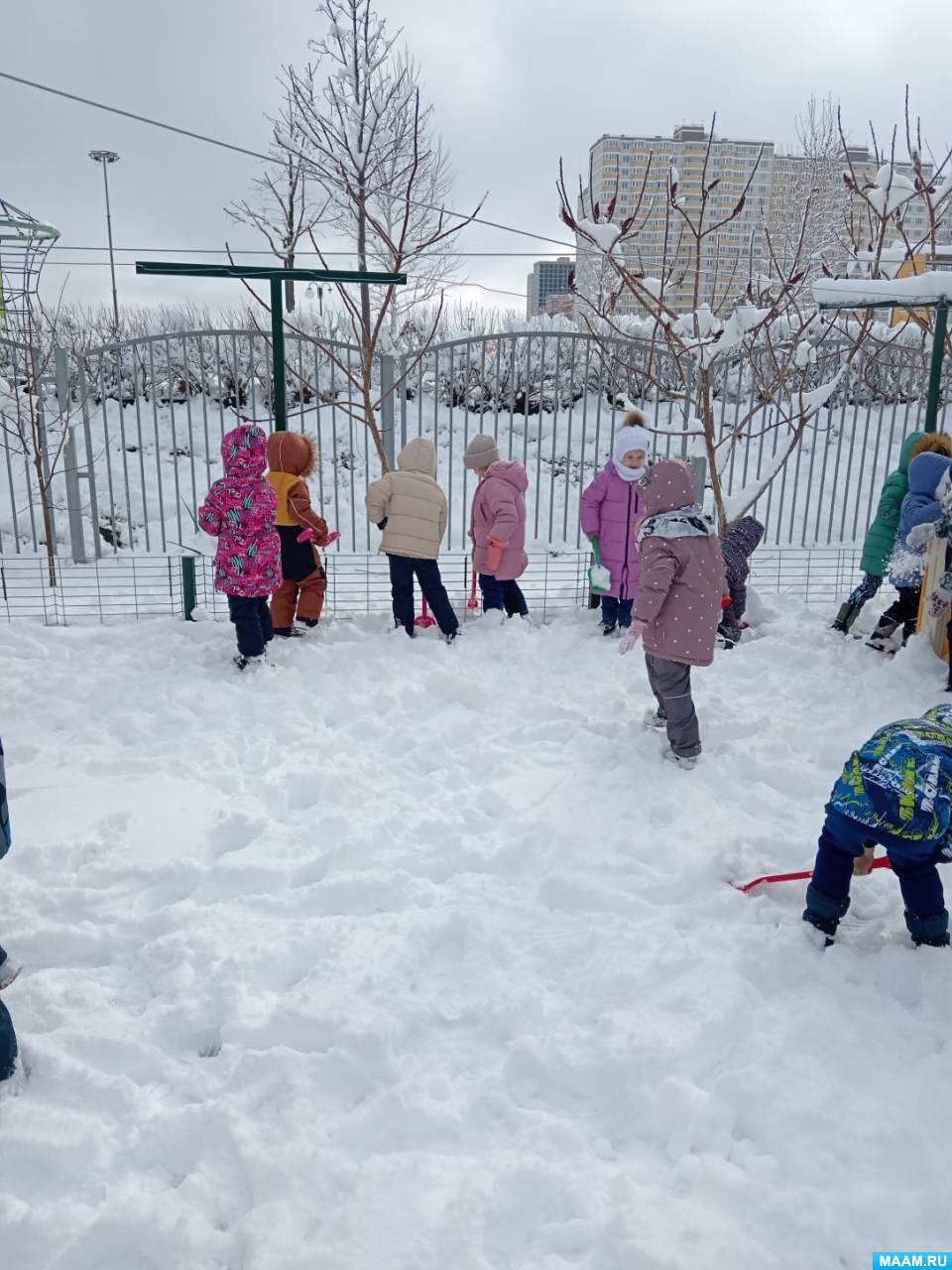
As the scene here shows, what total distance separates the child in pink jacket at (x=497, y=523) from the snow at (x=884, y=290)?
2322 mm

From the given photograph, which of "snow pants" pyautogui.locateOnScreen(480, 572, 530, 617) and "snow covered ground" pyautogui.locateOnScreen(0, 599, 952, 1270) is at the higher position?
"snow pants" pyautogui.locateOnScreen(480, 572, 530, 617)

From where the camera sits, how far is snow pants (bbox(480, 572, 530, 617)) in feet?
21.1

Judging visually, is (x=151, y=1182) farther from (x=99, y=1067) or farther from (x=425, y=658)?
(x=425, y=658)

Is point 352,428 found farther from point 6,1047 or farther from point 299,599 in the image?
point 6,1047

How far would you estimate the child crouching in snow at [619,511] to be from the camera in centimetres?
592

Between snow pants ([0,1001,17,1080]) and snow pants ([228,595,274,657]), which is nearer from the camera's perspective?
snow pants ([0,1001,17,1080])

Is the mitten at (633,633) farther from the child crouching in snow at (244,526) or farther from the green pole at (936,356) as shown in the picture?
the green pole at (936,356)

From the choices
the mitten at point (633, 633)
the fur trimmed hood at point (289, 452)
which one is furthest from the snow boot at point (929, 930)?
the fur trimmed hood at point (289, 452)

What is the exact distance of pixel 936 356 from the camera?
6.30m

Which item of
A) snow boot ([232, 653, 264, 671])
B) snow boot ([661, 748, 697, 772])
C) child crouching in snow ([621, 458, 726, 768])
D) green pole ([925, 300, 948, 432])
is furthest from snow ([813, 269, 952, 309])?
snow boot ([232, 653, 264, 671])

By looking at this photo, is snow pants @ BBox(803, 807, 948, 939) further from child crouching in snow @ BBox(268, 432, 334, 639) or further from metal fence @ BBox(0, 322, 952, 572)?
metal fence @ BBox(0, 322, 952, 572)

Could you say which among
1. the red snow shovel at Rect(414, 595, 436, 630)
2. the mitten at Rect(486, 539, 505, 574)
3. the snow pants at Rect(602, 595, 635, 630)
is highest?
the mitten at Rect(486, 539, 505, 574)

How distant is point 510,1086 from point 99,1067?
3.93ft

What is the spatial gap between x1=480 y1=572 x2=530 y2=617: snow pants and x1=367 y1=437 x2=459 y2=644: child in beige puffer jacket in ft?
1.67
